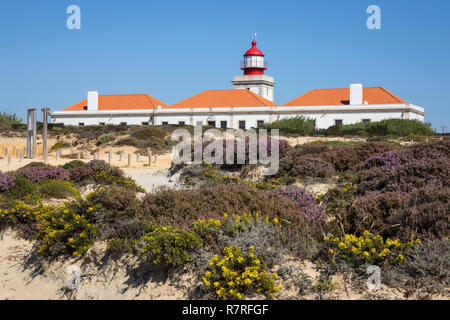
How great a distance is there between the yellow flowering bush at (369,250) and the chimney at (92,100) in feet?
172

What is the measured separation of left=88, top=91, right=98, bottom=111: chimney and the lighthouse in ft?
51.3

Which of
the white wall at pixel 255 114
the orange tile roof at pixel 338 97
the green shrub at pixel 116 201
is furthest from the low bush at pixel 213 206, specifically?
the orange tile roof at pixel 338 97

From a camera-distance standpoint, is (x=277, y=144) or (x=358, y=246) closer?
(x=358, y=246)

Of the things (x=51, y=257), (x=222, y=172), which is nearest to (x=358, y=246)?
(x=51, y=257)

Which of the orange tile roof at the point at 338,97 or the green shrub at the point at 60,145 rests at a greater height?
the orange tile roof at the point at 338,97

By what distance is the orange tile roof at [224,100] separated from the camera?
52406 mm

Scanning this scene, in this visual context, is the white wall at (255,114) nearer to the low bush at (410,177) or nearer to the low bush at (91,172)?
the low bush at (91,172)

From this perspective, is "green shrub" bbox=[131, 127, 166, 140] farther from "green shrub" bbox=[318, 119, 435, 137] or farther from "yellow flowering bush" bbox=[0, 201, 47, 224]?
"yellow flowering bush" bbox=[0, 201, 47, 224]

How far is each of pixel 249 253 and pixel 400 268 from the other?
1776mm
